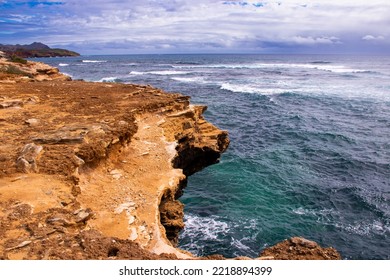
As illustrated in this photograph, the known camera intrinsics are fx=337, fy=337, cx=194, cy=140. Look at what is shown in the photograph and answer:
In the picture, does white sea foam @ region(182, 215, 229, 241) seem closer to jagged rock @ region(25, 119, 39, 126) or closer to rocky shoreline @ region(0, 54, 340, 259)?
rocky shoreline @ region(0, 54, 340, 259)

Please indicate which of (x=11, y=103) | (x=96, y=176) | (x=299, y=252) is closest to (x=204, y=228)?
(x=96, y=176)

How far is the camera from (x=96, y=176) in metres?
9.23

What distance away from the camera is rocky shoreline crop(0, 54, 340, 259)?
20.0 ft

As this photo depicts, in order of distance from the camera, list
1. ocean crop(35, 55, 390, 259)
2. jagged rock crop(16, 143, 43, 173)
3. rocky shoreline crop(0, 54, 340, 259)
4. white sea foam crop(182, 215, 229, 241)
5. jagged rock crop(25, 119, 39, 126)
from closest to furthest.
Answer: rocky shoreline crop(0, 54, 340, 259), jagged rock crop(16, 143, 43, 173), jagged rock crop(25, 119, 39, 126), ocean crop(35, 55, 390, 259), white sea foam crop(182, 215, 229, 241)

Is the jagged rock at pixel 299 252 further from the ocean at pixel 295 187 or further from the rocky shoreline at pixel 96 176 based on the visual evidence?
the ocean at pixel 295 187

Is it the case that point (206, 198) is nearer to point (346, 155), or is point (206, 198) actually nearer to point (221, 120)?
point (346, 155)

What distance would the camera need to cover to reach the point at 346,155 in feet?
69.2

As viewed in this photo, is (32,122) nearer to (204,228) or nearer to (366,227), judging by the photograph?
(204,228)

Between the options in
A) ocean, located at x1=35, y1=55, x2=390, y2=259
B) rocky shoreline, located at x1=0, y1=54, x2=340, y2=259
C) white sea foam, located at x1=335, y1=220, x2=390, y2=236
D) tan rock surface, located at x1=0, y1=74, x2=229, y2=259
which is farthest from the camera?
white sea foam, located at x1=335, y1=220, x2=390, y2=236

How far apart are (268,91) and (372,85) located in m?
17.4

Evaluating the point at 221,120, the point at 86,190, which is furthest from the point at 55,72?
the point at 86,190

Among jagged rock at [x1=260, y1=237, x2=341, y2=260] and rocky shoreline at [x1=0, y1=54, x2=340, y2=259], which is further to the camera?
jagged rock at [x1=260, y1=237, x2=341, y2=260]

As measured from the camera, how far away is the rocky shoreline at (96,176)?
611 centimetres

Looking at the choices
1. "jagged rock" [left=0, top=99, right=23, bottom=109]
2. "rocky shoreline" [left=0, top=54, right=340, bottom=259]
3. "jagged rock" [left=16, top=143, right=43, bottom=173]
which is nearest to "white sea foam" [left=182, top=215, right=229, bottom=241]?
"rocky shoreline" [left=0, top=54, right=340, bottom=259]
